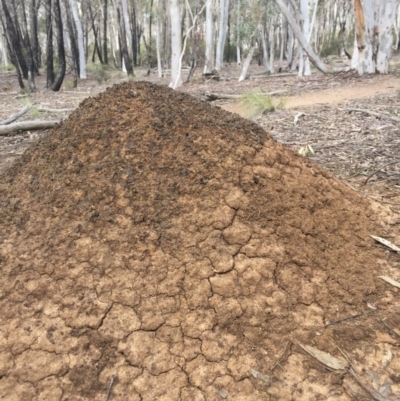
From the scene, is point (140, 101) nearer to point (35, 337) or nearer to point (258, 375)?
point (35, 337)

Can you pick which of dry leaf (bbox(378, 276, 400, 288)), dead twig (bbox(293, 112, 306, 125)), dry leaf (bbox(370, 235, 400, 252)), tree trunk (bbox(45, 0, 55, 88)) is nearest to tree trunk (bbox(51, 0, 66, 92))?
tree trunk (bbox(45, 0, 55, 88))

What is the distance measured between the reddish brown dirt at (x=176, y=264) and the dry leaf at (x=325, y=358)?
0.02m

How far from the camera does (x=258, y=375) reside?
1.55 metres

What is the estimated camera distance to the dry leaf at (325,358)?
5.17 feet

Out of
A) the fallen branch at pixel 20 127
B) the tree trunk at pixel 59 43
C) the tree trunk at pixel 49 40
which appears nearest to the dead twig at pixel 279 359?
the fallen branch at pixel 20 127

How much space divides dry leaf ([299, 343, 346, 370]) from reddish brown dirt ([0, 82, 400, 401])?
2 centimetres

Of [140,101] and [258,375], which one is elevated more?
[140,101]

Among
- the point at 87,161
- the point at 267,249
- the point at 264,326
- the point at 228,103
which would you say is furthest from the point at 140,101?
Answer: the point at 228,103

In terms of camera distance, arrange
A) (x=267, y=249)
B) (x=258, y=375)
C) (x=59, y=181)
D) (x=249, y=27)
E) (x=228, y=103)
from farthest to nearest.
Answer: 1. (x=249, y=27)
2. (x=228, y=103)
3. (x=59, y=181)
4. (x=267, y=249)
5. (x=258, y=375)

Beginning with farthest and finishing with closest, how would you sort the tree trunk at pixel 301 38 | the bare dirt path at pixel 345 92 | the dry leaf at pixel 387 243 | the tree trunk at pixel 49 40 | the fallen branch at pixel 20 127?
the tree trunk at pixel 49 40
the tree trunk at pixel 301 38
the bare dirt path at pixel 345 92
the fallen branch at pixel 20 127
the dry leaf at pixel 387 243

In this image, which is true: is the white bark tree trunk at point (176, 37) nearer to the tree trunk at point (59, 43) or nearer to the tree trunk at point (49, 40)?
the tree trunk at point (59, 43)

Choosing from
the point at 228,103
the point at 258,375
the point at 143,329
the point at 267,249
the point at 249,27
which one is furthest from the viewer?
the point at 249,27

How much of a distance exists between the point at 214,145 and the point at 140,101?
0.49 meters

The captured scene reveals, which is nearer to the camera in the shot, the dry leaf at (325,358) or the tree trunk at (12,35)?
the dry leaf at (325,358)
